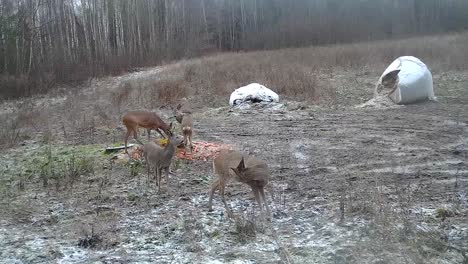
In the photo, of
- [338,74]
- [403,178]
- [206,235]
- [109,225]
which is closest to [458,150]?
[403,178]

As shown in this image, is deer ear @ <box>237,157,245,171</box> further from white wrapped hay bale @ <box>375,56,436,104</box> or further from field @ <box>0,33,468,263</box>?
white wrapped hay bale @ <box>375,56,436,104</box>

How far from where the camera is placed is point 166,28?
141 ft

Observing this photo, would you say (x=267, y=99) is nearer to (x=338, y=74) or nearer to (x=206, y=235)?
(x=338, y=74)

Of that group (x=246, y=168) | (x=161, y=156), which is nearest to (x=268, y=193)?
(x=246, y=168)

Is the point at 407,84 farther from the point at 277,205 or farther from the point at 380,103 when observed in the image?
the point at 277,205

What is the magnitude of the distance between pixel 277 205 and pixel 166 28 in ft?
126

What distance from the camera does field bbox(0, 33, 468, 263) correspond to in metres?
5.11

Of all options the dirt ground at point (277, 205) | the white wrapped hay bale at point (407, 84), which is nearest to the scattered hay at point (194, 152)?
the dirt ground at point (277, 205)

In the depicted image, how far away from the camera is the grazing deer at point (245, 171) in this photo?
551 cm

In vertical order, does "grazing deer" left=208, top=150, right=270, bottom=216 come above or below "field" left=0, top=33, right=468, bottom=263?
above

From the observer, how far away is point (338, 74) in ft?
70.1

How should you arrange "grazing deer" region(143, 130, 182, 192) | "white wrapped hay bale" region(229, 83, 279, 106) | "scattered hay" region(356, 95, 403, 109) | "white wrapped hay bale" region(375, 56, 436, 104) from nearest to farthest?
1. "grazing deer" region(143, 130, 182, 192)
2. "white wrapped hay bale" region(375, 56, 436, 104)
3. "scattered hay" region(356, 95, 403, 109)
4. "white wrapped hay bale" region(229, 83, 279, 106)

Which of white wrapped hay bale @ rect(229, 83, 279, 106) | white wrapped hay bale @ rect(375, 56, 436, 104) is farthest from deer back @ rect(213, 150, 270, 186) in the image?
white wrapped hay bale @ rect(375, 56, 436, 104)

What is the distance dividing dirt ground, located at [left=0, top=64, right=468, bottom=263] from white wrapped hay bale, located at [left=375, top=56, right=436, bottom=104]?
276 cm
